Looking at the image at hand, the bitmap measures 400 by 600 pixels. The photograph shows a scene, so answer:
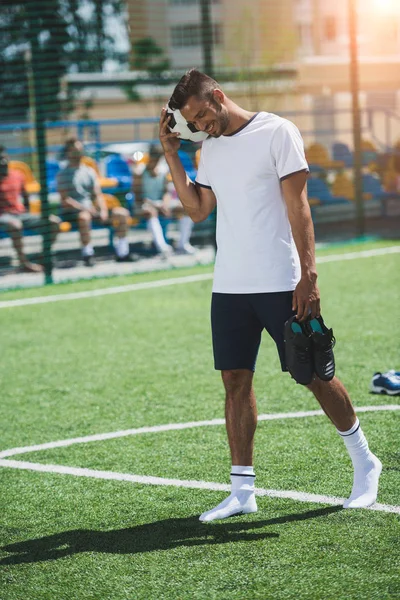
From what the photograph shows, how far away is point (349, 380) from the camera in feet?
22.6

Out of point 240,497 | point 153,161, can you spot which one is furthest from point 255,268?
point 153,161

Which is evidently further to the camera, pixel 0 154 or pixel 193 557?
pixel 0 154

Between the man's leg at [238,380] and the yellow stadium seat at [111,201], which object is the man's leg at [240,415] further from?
the yellow stadium seat at [111,201]

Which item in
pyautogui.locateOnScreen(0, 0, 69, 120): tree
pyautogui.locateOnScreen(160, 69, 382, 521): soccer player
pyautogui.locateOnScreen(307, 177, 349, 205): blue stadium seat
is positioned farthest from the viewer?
pyautogui.locateOnScreen(307, 177, 349, 205): blue stadium seat

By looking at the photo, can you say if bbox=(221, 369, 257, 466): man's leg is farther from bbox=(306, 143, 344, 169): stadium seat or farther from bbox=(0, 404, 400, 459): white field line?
bbox=(306, 143, 344, 169): stadium seat

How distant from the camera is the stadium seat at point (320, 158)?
18.5 m

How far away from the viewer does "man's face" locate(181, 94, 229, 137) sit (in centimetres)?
429

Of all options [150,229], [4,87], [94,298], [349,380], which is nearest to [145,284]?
[94,298]

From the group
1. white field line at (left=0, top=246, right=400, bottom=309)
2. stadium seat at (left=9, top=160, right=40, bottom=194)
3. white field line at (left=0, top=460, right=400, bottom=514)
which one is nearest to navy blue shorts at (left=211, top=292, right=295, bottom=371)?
white field line at (left=0, top=460, right=400, bottom=514)

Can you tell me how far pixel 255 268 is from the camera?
4.36 meters

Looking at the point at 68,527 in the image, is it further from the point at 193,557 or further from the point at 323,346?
the point at 323,346

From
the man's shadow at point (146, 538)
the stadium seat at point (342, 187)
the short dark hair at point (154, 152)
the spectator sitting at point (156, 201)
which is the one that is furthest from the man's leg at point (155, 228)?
the man's shadow at point (146, 538)

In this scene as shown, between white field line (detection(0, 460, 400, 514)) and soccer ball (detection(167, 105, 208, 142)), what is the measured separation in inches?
63.6

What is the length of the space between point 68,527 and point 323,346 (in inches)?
52.6
